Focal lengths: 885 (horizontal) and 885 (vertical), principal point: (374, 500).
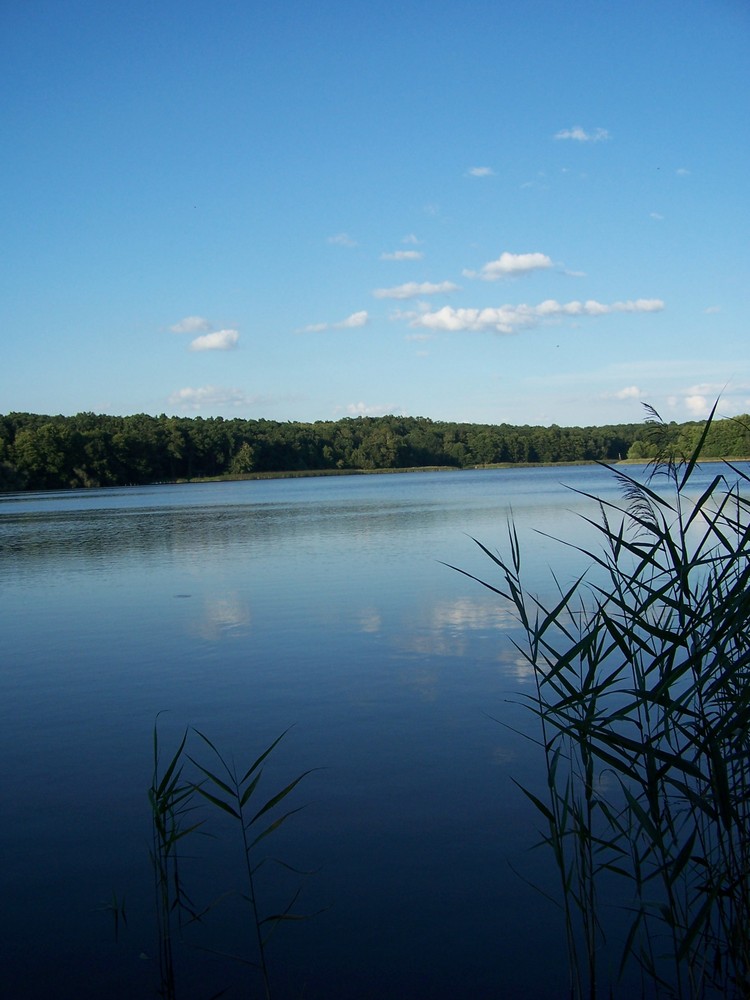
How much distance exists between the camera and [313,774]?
6.05m

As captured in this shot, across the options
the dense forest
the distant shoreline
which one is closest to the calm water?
the dense forest

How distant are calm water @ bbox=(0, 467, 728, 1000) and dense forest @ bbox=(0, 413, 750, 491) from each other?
2303 inches

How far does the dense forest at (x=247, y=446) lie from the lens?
84500 mm

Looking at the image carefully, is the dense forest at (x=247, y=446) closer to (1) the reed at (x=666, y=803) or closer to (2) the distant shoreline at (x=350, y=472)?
(2) the distant shoreline at (x=350, y=472)

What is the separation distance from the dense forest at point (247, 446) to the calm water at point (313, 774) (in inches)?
2303

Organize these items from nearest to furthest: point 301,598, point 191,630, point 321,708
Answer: point 321,708, point 191,630, point 301,598

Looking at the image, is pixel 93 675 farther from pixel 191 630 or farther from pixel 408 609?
pixel 408 609

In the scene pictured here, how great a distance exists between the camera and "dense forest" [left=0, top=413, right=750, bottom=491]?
8450 centimetres

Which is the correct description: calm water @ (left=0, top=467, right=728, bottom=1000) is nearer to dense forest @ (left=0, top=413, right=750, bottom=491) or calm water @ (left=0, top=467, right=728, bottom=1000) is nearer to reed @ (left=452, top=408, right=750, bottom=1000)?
reed @ (left=452, top=408, right=750, bottom=1000)

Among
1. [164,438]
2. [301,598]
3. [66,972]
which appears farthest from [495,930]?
[164,438]

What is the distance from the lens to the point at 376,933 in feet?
13.7

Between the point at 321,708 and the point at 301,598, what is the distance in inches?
238

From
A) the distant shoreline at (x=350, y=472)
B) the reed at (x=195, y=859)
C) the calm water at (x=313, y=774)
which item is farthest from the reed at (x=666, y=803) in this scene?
the distant shoreline at (x=350, y=472)

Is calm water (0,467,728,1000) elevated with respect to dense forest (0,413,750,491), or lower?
lower
